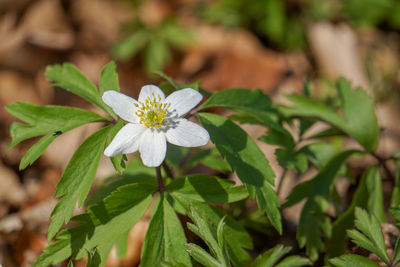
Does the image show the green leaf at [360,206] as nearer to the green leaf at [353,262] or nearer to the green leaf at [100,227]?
the green leaf at [353,262]

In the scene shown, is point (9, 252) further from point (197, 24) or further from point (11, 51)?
point (197, 24)

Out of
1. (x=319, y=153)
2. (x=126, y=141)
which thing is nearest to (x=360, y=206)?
(x=319, y=153)

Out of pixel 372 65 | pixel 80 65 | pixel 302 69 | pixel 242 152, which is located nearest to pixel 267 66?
pixel 302 69

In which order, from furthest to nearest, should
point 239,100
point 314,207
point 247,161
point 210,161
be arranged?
point 210,161
point 314,207
point 239,100
point 247,161

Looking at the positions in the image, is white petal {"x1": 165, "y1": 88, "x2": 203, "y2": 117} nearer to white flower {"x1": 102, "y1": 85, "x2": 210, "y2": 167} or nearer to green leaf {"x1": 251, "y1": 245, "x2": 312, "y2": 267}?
white flower {"x1": 102, "y1": 85, "x2": 210, "y2": 167}

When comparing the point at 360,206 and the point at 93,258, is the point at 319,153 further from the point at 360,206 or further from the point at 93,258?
the point at 93,258

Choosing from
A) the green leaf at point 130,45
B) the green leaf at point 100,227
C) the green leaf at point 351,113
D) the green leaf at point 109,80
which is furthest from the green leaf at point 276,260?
the green leaf at point 130,45

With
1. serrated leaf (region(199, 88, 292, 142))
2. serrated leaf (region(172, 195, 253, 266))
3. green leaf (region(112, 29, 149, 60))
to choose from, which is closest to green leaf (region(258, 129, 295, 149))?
serrated leaf (region(199, 88, 292, 142))
